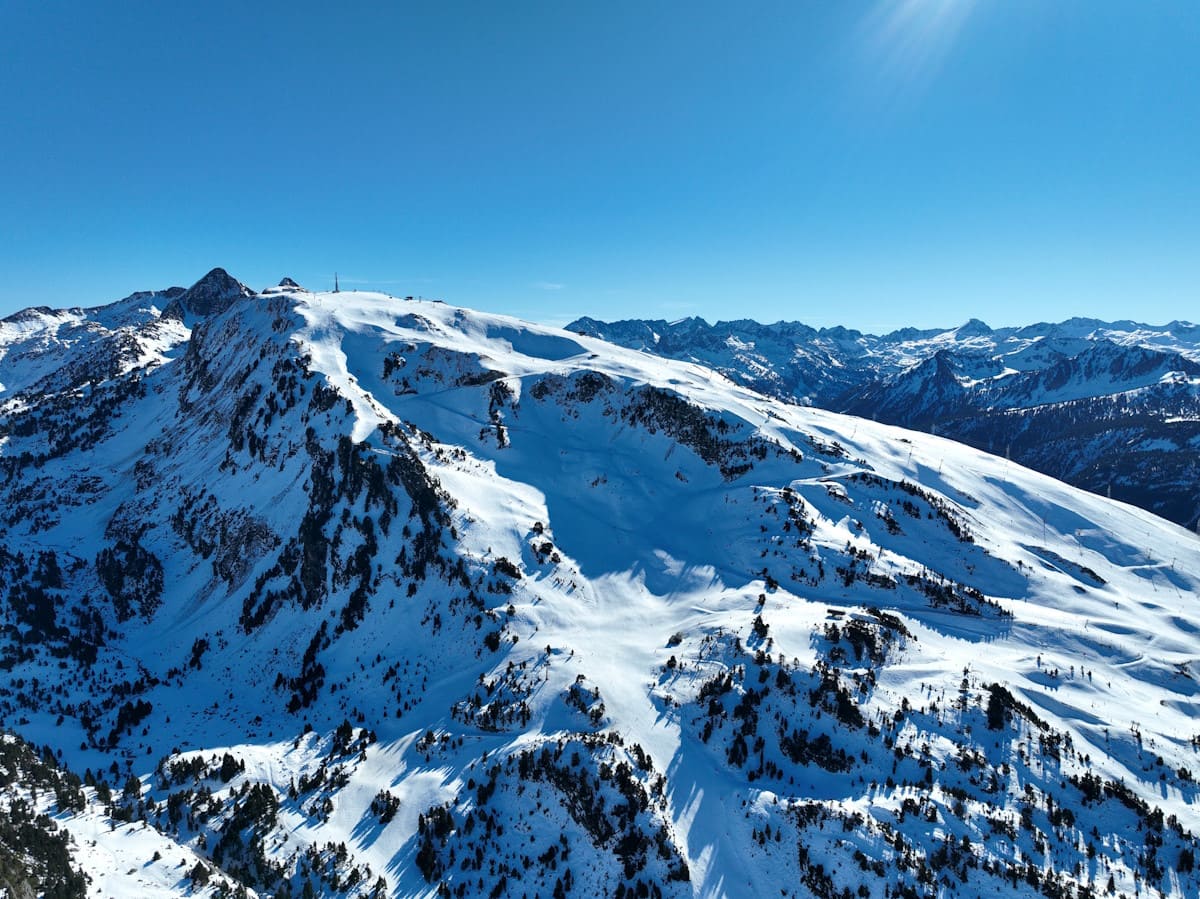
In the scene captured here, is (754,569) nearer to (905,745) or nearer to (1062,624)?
(905,745)

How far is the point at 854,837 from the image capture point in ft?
187

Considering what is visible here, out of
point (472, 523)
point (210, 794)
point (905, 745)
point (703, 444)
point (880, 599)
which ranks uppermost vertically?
point (703, 444)

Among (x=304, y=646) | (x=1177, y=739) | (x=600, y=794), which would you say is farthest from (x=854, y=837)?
(x=304, y=646)

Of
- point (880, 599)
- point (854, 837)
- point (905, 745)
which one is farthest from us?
point (880, 599)

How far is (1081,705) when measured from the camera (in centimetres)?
7706

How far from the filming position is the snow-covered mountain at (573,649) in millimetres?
57719

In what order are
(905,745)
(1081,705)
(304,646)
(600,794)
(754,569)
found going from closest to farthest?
1. (600,794)
2. (905,745)
3. (1081,705)
4. (304,646)
5. (754,569)

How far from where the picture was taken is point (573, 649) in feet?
271

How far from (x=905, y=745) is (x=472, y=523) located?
240ft

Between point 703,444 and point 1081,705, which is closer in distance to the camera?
point 1081,705

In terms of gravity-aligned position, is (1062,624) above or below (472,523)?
below

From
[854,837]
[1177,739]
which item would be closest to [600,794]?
[854,837]

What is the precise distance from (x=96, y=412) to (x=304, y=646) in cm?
16814

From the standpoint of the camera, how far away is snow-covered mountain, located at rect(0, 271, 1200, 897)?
57.7m
